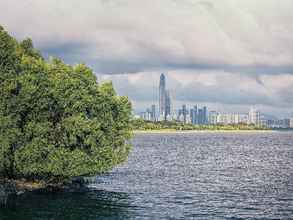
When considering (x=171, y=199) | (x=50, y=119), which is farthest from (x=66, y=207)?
(x=171, y=199)

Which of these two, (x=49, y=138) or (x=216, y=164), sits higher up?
(x=49, y=138)

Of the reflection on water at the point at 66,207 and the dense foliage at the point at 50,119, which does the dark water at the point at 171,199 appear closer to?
the reflection on water at the point at 66,207

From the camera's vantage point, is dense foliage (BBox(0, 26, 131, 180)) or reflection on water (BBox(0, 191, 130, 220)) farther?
dense foliage (BBox(0, 26, 131, 180))

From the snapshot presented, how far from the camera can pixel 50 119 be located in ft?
222

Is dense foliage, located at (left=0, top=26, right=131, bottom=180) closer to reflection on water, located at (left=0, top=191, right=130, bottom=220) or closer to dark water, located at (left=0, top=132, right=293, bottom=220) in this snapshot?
reflection on water, located at (left=0, top=191, right=130, bottom=220)

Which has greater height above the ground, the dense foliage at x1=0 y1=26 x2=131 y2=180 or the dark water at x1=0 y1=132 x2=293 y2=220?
the dense foliage at x1=0 y1=26 x2=131 y2=180

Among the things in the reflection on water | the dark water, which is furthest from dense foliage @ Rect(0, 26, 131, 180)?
the dark water

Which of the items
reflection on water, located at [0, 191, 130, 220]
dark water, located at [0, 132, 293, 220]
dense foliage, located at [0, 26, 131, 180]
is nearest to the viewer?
reflection on water, located at [0, 191, 130, 220]

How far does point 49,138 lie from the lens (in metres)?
65.9

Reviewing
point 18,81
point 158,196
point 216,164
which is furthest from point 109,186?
point 216,164

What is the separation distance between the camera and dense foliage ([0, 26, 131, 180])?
63.6 metres

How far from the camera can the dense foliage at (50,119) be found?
6356 centimetres

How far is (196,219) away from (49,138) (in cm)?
2348

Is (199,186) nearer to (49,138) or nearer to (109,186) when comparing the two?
(109,186)
